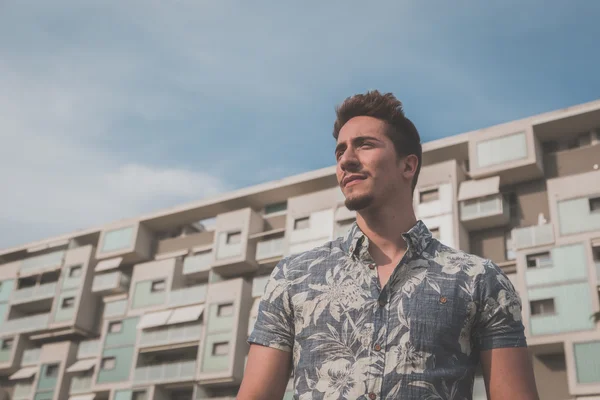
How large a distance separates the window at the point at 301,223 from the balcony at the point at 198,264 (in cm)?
597

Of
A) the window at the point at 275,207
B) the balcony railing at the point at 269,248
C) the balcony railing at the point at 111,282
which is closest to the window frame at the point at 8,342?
the balcony railing at the point at 111,282

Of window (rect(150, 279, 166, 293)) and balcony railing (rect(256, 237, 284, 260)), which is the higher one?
balcony railing (rect(256, 237, 284, 260))

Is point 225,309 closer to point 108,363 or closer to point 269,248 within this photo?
point 269,248

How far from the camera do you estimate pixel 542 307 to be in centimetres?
2992

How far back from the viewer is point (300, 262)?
10.9 feet

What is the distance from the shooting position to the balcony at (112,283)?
152 ft

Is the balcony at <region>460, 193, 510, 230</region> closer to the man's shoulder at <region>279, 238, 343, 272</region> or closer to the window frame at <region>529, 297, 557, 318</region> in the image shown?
the window frame at <region>529, 297, 557, 318</region>

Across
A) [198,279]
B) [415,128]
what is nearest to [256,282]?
[198,279]

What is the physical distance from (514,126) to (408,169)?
109 ft

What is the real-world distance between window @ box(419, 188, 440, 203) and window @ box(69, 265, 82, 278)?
24.9 meters

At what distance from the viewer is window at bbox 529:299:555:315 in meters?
29.7

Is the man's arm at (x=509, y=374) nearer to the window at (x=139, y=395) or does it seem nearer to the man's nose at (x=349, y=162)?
the man's nose at (x=349, y=162)

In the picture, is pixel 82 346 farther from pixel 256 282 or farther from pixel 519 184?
pixel 519 184

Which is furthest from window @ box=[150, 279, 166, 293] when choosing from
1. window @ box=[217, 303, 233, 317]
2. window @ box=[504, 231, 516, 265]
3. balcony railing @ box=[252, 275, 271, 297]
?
window @ box=[504, 231, 516, 265]
